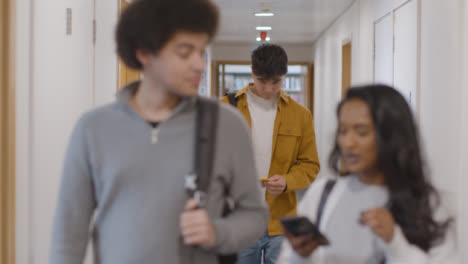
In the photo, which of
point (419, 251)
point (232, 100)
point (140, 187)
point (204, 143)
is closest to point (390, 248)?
point (419, 251)

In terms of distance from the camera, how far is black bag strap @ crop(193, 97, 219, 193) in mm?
1251

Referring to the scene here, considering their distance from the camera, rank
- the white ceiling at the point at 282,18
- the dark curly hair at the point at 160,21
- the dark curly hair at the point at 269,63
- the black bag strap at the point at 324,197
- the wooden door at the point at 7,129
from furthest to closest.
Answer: the white ceiling at the point at 282,18
the dark curly hair at the point at 269,63
the wooden door at the point at 7,129
the black bag strap at the point at 324,197
the dark curly hair at the point at 160,21

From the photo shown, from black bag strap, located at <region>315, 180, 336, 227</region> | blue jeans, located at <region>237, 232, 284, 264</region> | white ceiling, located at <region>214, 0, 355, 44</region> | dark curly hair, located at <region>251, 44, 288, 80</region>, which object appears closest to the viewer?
black bag strap, located at <region>315, 180, 336, 227</region>

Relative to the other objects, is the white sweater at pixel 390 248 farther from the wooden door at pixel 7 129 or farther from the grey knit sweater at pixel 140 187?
the wooden door at pixel 7 129

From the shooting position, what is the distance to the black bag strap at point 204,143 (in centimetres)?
125

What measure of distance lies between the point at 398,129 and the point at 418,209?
21 centimetres

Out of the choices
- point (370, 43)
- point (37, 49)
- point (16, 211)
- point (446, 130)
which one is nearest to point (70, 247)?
point (16, 211)

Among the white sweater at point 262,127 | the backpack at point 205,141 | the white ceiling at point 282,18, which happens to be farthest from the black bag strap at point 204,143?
the white ceiling at point 282,18

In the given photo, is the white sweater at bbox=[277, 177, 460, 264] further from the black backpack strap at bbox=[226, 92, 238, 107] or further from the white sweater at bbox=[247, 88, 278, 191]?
the black backpack strap at bbox=[226, 92, 238, 107]

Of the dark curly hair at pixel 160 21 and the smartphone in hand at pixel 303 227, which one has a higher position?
the dark curly hair at pixel 160 21

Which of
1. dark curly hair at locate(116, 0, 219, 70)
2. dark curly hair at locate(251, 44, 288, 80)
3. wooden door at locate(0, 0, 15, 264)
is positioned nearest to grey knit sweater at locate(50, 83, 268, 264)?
dark curly hair at locate(116, 0, 219, 70)

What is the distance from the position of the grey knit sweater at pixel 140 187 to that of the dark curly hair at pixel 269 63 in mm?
1300

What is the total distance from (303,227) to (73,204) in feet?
1.91

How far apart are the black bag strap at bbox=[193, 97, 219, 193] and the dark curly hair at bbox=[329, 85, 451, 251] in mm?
421
